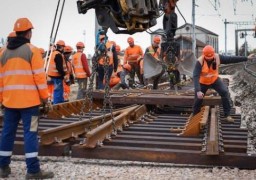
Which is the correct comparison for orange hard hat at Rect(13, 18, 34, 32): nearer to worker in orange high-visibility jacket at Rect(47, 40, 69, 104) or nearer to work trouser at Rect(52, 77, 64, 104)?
worker in orange high-visibility jacket at Rect(47, 40, 69, 104)

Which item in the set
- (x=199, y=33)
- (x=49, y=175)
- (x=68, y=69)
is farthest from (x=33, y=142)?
(x=199, y=33)

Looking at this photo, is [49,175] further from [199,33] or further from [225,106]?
[199,33]

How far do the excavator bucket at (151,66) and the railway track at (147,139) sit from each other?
112 inches

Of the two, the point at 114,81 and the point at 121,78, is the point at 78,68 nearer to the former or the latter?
the point at 114,81

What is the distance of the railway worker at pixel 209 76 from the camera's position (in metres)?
8.27

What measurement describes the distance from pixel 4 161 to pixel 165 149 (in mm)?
→ 2070

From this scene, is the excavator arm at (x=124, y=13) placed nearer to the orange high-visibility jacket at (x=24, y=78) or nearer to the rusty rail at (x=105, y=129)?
the orange high-visibility jacket at (x=24, y=78)

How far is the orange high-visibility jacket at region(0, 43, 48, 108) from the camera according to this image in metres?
5.14

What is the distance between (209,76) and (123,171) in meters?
3.73

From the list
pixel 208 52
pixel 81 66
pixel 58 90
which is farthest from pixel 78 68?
pixel 208 52

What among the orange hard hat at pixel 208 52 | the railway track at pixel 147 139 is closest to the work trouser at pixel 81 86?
the railway track at pixel 147 139

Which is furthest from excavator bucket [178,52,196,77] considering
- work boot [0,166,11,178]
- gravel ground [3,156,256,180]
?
work boot [0,166,11,178]

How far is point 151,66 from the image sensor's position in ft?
40.2

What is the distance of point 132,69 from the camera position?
16531mm
